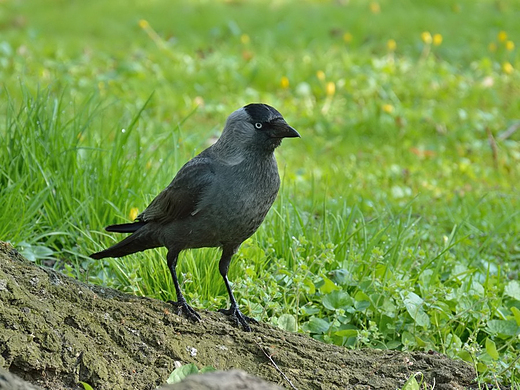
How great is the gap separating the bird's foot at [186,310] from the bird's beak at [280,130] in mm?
885

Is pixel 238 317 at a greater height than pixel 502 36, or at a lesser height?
lesser

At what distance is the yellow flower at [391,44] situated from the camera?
896 cm

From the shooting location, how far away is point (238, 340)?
9.85 feet

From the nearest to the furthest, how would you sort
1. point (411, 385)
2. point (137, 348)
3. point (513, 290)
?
point (411, 385) < point (137, 348) < point (513, 290)

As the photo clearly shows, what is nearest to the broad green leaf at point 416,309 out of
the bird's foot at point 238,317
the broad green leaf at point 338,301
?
the broad green leaf at point 338,301

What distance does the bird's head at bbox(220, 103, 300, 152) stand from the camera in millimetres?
3213

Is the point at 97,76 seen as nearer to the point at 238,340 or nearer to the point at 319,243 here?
the point at 319,243

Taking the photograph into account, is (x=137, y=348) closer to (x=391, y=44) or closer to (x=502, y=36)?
(x=391, y=44)

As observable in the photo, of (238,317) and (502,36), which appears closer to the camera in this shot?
(238,317)

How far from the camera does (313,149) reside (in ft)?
22.7

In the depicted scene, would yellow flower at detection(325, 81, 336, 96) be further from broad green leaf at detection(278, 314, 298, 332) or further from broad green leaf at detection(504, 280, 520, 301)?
broad green leaf at detection(278, 314, 298, 332)

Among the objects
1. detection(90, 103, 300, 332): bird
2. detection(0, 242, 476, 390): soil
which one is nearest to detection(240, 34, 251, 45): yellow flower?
detection(90, 103, 300, 332): bird

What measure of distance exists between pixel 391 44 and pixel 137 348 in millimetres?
7041

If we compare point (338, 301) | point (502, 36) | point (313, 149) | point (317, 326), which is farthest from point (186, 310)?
point (502, 36)
